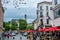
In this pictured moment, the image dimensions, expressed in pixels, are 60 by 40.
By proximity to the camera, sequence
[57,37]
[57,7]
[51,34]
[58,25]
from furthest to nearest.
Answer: [57,7]
[58,25]
[51,34]
[57,37]

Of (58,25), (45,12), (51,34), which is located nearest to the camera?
(51,34)

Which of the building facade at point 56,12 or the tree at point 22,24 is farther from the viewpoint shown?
→ the tree at point 22,24

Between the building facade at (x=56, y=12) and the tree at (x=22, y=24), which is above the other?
the building facade at (x=56, y=12)

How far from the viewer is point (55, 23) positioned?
35.8 meters

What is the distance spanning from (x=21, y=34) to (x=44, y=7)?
45.3ft

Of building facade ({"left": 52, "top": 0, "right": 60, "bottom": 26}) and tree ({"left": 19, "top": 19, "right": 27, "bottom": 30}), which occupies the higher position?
building facade ({"left": 52, "top": 0, "right": 60, "bottom": 26})

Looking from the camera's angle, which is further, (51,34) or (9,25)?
(9,25)

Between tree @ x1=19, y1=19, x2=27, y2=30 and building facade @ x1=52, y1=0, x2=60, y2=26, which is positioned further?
tree @ x1=19, y1=19, x2=27, y2=30

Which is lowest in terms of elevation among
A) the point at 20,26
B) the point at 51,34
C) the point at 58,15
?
the point at 20,26

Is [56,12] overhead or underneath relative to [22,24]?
overhead

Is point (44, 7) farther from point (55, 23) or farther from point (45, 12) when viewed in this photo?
point (55, 23)

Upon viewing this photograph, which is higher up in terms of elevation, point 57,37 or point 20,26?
point 57,37

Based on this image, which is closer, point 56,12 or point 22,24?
point 56,12

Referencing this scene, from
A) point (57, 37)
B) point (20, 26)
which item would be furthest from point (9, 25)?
point (57, 37)
